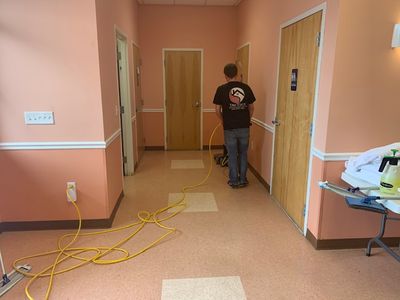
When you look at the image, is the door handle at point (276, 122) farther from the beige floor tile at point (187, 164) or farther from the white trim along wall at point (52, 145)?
the white trim along wall at point (52, 145)

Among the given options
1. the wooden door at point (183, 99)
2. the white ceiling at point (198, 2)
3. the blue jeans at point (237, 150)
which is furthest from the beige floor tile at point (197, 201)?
the white ceiling at point (198, 2)

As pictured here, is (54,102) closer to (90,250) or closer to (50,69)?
(50,69)

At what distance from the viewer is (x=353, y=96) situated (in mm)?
2418

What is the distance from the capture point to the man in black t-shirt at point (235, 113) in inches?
155

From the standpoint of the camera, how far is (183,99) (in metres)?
6.27

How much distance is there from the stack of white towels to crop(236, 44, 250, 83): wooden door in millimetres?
3029

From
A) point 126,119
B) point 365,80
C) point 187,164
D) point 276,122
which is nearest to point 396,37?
point 365,80

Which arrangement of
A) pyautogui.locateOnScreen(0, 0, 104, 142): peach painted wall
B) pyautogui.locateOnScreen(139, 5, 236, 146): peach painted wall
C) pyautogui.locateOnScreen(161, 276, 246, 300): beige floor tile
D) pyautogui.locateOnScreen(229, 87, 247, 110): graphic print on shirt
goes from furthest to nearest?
pyautogui.locateOnScreen(139, 5, 236, 146): peach painted wall < pyautogui.locateOnScreen(229, 87, 247, 110): graphic print on shirt < pyautogui.locateOnScreen(0, 0, 104, 142): peach painted wall < pyautogui.locateOnScreen(161, 276, 246, 300): beige floor tile

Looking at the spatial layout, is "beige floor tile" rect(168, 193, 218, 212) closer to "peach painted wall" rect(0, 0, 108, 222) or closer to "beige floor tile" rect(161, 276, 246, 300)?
"peach painted wall" rect(0, 0, 108, 222)

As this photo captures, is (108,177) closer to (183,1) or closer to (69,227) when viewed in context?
(69,227)

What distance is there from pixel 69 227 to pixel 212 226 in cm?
141

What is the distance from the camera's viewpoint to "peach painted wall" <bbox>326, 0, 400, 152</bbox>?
229 cm

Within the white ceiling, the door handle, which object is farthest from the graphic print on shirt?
the white ceiling

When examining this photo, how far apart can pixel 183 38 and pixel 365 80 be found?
Answer: 4279 mm
